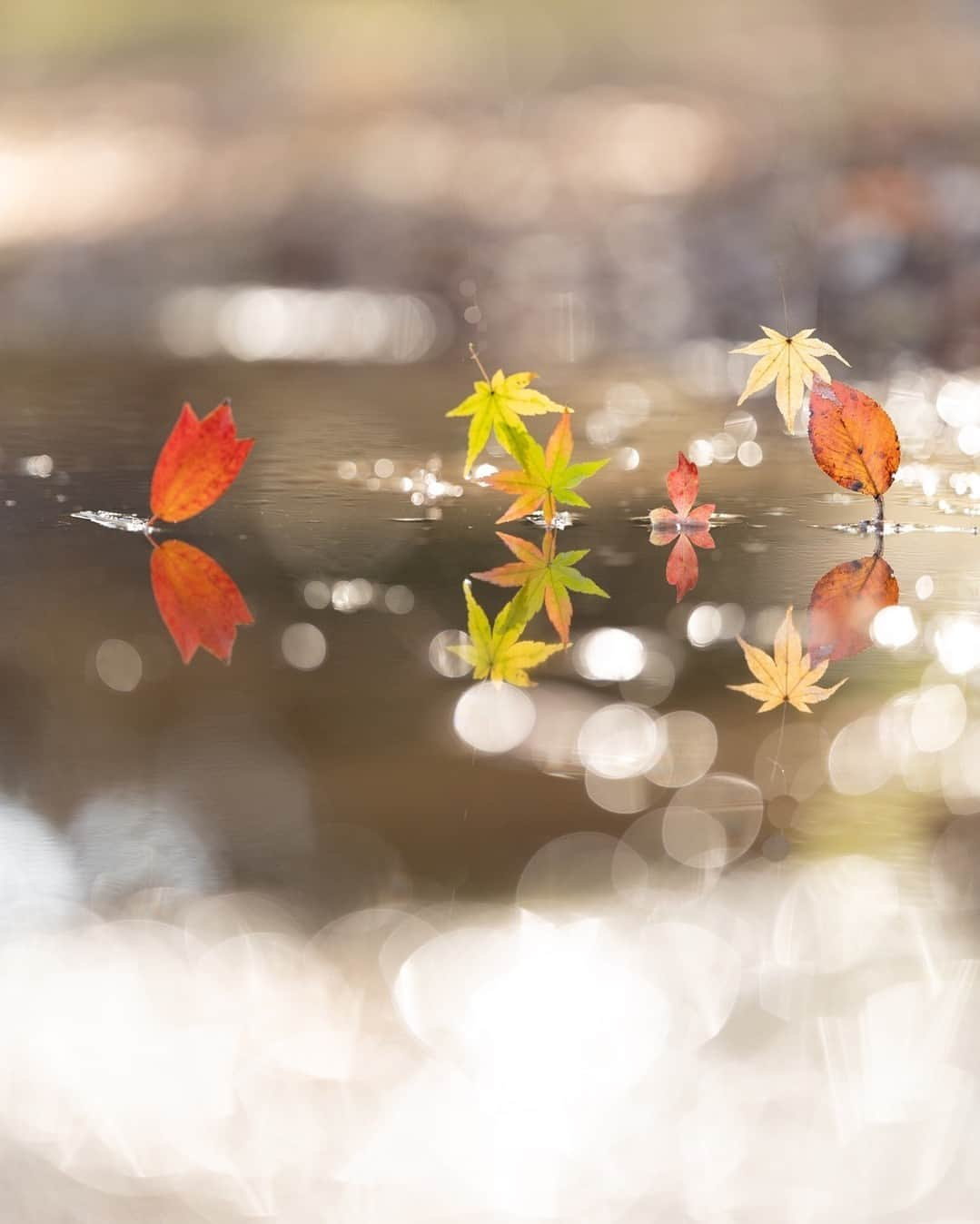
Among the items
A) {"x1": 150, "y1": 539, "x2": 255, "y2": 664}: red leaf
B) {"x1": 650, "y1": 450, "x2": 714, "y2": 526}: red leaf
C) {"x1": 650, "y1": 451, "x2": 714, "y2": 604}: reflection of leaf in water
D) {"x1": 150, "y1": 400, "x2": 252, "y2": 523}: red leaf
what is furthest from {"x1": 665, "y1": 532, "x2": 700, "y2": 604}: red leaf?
{"x1": 150, "y1": 400, "x2": 252, "y2": 523}: red leaf

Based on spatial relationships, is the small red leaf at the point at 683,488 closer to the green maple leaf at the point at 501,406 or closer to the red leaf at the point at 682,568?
the red leaf at the point at 682,568

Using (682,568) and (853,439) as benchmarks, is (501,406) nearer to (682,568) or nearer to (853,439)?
(682,568)

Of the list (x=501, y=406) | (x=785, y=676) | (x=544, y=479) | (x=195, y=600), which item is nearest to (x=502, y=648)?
(x=785, y=676)

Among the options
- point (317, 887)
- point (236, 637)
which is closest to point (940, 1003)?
point (317, 887)

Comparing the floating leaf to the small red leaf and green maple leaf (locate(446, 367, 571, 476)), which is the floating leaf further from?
green maple leaf (locate(446, 367, 571, 476))

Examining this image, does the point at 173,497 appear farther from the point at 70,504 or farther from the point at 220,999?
the point at 220,999
